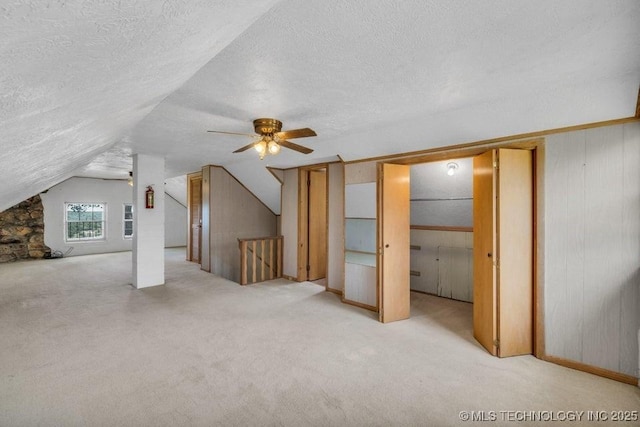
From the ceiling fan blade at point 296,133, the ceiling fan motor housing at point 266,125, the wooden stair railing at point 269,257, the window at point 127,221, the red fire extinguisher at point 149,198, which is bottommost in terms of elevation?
the wooden stair railing at point 269,257

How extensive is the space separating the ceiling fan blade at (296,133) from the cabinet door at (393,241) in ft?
4.10

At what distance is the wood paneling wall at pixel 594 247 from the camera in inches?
87.3

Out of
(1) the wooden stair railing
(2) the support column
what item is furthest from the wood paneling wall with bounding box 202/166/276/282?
(2) the support column

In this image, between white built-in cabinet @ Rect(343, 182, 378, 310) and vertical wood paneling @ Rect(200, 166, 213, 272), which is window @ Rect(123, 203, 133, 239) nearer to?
vertical wood paneling @ Rect(200, 166, 213, 272)

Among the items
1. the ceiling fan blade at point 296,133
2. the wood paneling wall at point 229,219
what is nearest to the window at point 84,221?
the wood paneling wall at point 229,219

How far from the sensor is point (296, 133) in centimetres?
248

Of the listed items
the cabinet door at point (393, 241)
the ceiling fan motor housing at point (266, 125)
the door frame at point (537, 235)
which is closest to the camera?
the door frame at point (537, 235)

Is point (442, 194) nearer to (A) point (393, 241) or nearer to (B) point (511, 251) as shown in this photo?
(A) point (393, 241)

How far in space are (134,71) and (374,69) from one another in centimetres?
131

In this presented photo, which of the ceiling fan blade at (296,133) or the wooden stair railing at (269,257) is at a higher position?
the ceiling fan blade at (296,133)

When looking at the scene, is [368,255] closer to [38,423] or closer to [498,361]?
[498,361]

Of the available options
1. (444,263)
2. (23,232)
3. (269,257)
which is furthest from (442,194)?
(23,232)

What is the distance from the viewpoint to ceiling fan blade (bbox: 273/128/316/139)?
2.38m

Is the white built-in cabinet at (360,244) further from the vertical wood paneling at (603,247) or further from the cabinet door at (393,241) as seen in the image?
the vertical wood paneling at (603,247)
